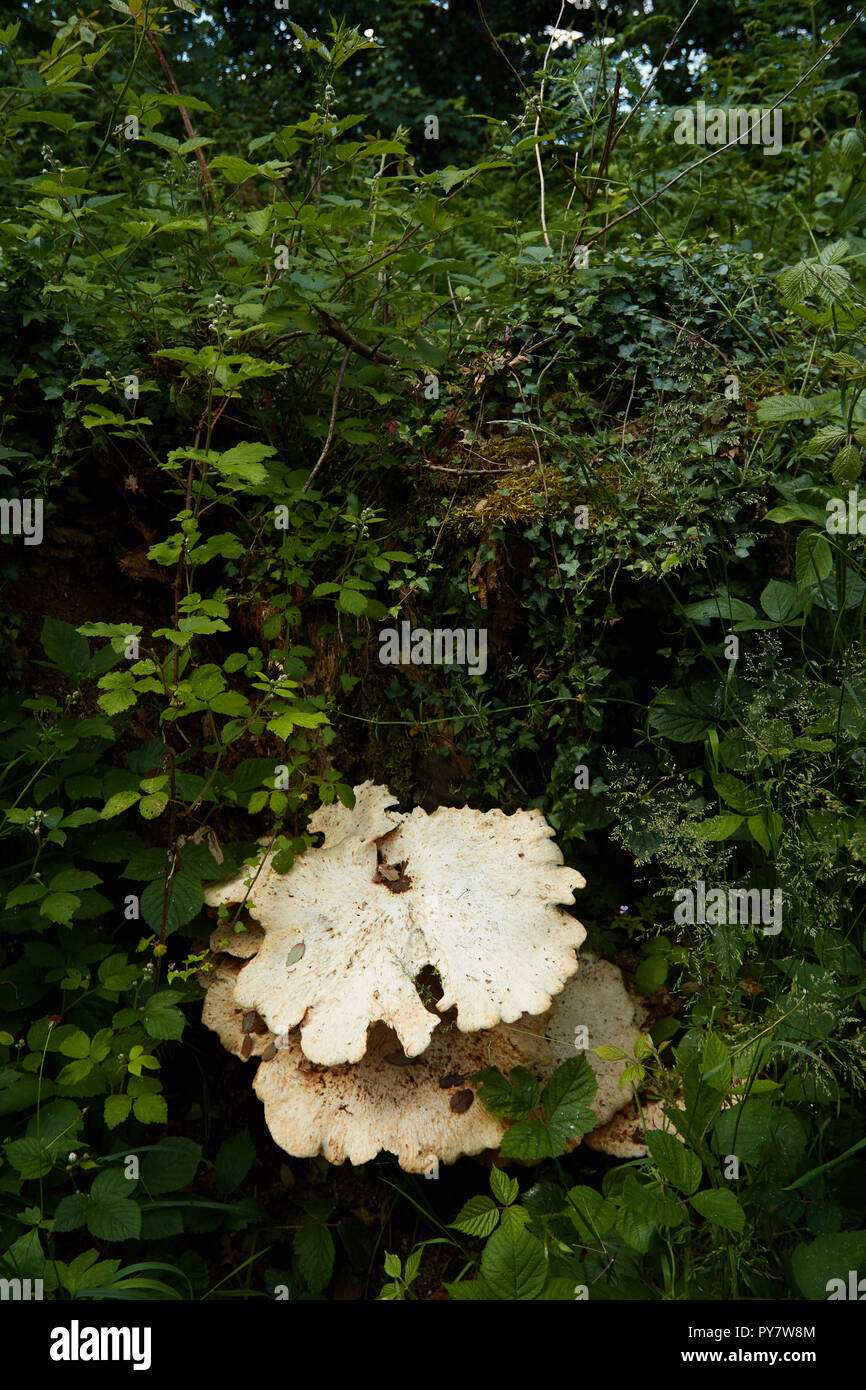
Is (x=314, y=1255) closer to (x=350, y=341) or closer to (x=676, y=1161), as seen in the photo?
(x=676, y=1161)

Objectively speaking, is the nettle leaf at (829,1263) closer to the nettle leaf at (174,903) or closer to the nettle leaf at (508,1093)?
the nettle leaf at (508,1093)

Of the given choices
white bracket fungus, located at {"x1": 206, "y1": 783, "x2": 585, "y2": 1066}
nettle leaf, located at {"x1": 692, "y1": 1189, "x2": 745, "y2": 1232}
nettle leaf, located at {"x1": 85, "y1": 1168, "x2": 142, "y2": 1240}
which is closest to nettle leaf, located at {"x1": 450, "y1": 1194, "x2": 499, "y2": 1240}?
white bracket fungus, located at {"x1": 206, "y1": 783, "x2": 585, "y2": 1066}

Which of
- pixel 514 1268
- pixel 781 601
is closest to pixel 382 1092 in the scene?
pixel 514 1268

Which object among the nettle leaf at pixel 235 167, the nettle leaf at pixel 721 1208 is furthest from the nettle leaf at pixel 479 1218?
the nettle leaf at pixel 235 167

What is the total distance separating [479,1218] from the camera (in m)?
2.26

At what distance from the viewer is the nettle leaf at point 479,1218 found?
2232 mm

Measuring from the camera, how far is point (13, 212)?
9.93 ft

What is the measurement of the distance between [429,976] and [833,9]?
12.8 m

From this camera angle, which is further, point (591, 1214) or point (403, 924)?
point (403, 924)

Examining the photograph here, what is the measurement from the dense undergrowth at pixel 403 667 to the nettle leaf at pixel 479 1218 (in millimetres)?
21

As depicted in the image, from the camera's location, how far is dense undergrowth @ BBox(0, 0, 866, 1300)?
7.77 feet

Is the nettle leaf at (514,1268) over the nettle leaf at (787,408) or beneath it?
beneath

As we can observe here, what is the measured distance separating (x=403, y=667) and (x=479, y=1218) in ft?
6.14

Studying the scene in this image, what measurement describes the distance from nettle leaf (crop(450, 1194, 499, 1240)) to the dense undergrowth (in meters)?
0.02
